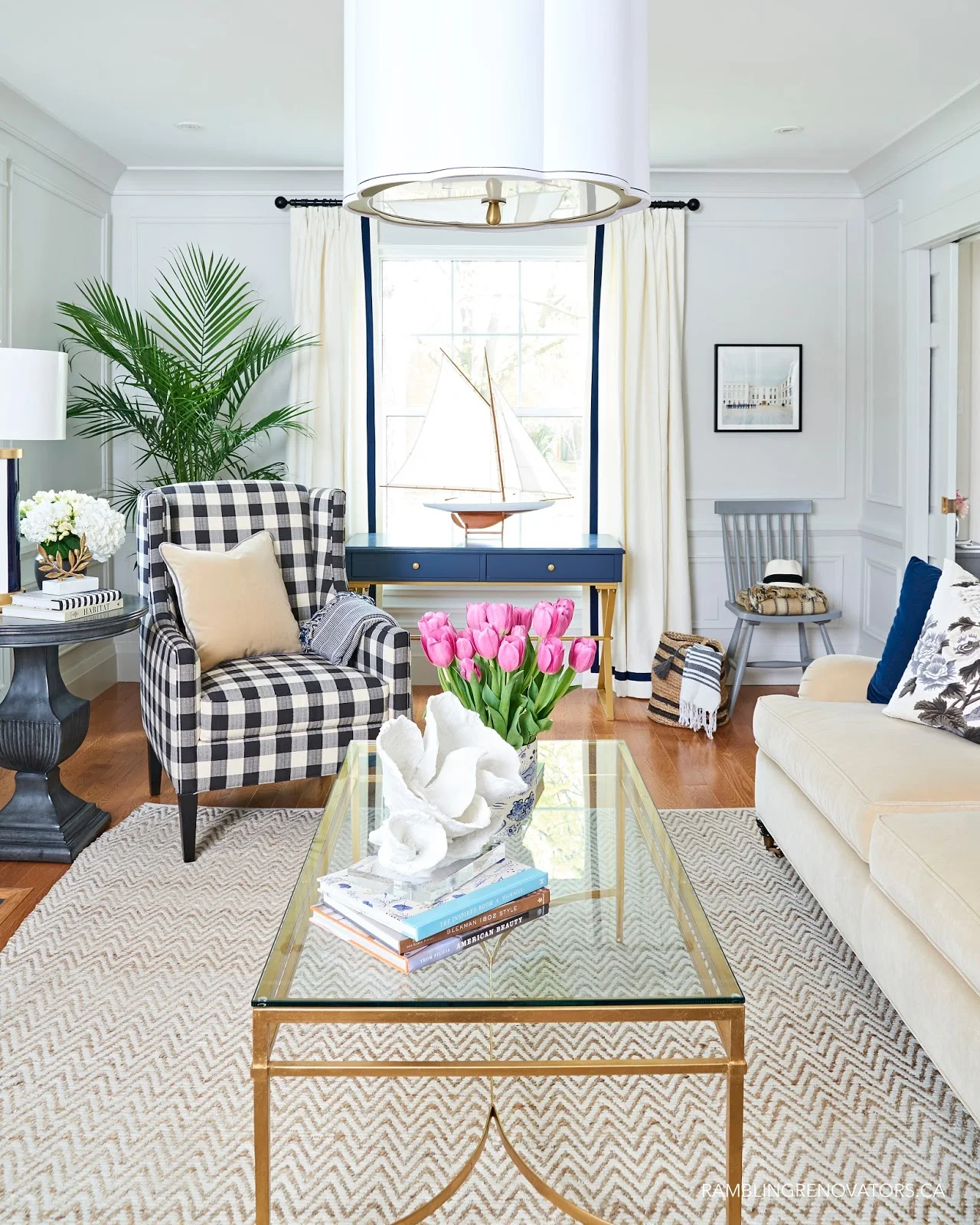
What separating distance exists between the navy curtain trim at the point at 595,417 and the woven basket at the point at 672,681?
0.48 metres

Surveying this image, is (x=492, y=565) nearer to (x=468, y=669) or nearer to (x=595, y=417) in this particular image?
(x=595, y=417)

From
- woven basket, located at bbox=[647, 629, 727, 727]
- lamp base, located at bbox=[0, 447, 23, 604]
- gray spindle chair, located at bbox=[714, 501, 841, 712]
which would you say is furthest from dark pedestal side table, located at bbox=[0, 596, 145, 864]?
gray spindle chair, located at bbox=[714, 501, 841, 712]

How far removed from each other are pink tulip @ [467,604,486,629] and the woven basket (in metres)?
2.58

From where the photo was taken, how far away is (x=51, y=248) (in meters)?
4.55

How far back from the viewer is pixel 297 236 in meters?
5.20

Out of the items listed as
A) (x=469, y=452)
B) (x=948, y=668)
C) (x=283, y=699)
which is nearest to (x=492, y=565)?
(x=469, y=452)

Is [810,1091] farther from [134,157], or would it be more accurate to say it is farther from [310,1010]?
[134,157]

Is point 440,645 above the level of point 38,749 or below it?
above

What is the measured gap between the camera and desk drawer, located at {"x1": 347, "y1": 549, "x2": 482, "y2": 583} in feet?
15.7

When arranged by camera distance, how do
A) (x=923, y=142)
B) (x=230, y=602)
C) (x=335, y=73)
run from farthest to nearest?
(x=923, y=142) < (x=335, y=73) < (x=230, y=602)

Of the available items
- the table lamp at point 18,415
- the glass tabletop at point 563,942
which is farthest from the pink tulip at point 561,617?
the table lamp at point 18,415

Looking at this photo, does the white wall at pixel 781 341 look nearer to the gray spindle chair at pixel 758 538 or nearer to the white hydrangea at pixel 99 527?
the gray spindle chair at pixel 758 538

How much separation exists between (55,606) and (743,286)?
361cm

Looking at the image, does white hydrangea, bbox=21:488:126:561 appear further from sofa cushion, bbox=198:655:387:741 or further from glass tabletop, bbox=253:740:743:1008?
glass tabletop, bbox=253:740:743:1008
